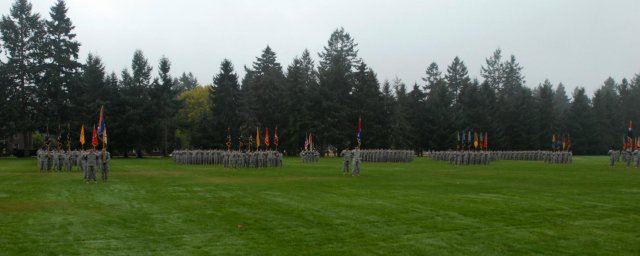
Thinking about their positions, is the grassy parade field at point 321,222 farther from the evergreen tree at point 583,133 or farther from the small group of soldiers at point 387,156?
the evergreen tree at point 583,133

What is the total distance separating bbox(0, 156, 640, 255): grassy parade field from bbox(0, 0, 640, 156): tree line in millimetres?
44011

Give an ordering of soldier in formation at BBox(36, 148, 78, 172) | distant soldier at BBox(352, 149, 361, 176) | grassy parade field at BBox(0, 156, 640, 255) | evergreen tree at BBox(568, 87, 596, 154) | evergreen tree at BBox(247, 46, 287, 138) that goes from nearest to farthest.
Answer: grassy parade field at BBox(0, 156, 640, 255) → distant soldier at BBox(352, 149, 361, 176) → soldier in formation at BBox(36, 148, 78, 172) → evergreen tree at BBox(247, 46, 287, 138) → evergreen tree at BBox(568, 87, 596, 154)

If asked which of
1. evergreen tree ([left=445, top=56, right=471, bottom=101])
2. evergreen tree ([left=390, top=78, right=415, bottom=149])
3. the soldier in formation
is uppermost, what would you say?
evergreen tree ([left=445, top=56, right=471, bottom=101])

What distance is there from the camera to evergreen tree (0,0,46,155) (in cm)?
5972

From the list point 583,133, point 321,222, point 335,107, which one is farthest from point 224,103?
point 321,222

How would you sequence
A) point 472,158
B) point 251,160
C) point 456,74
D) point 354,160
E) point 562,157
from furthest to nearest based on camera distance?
1. point 456,74
2. point 562,157
3. point 472,158
4. point 251,160
5. point 354,160

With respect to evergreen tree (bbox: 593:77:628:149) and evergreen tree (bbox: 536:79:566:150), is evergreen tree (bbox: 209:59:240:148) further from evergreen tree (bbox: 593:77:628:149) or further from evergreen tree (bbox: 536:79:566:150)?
evergreen tree (bbox: 593:77:628:149)

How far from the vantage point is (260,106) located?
242ft

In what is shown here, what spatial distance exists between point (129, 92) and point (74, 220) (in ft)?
187

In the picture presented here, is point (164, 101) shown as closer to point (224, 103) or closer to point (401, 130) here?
point (224, 103)

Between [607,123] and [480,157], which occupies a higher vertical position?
[607,123]

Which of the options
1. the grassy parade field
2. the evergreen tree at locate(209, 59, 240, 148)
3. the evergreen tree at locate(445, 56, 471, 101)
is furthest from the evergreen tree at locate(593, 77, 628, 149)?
the grassy parade field

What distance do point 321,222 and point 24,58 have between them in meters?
59.4

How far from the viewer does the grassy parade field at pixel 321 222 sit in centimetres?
909
